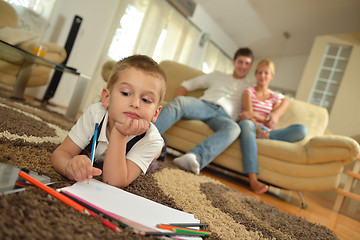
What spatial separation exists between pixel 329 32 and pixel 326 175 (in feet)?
11.5

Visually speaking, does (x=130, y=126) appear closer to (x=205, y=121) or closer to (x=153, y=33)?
(x=205, y=121)

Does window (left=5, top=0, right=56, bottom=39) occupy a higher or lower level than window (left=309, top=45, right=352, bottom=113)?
lower

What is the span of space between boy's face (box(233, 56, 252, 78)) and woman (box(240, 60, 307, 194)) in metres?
0.10

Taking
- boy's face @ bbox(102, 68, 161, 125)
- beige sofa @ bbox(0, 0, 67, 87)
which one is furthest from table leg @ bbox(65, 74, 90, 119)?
boy's face @ bbox(102, 68, 161, 125)

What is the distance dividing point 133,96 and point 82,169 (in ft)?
0.76

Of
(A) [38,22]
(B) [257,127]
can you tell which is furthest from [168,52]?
(B) [257,127]

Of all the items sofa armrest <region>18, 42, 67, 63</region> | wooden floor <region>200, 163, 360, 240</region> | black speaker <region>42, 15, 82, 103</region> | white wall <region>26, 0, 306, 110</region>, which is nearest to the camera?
wooden floor <region>200, 163, 360, 240</region>

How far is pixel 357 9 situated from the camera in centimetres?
362

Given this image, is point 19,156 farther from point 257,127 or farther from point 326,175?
point 326,175

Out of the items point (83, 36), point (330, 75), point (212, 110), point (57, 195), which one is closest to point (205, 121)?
point (212, 110)

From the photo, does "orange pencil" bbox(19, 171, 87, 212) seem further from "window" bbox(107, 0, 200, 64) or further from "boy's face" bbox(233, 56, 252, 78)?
"window" bbox(107, 0, 200, 64)

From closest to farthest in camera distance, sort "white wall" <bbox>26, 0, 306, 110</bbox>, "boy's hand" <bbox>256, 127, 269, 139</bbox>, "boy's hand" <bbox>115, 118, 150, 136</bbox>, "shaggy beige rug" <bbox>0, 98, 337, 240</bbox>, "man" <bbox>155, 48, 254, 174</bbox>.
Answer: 1. "shaggy beige rug" <bbox>0, 98, 337, 240</bbox>
2. "boy's hand" <bbox>115, 118, 150, 136</bbox>
3. "man" <bbox>155, 48, 254, 174</bbox>
4. "boy's hand" <bbox>256, 127, 269, 139</bbox>
5. "white wall" <bbox>26, 0, 306, 110</bbox>

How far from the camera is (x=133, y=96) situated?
2.31ft

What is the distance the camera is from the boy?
662mm
